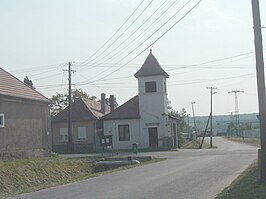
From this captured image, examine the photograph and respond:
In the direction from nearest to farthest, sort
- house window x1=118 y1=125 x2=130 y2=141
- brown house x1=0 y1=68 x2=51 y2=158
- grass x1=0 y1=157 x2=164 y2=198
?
grass x1=0 y1=157 x2=164 y2=198
brown house x1=0 y1=68 x2=51 y2=158
house window x1=118 y1=125 x2=130 y2=141

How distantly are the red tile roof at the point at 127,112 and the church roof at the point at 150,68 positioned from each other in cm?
403

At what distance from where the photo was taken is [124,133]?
2682 inches

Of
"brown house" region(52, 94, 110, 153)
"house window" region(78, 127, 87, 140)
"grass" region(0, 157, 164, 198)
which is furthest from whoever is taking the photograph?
"house window" region(78, 127, 87, 140)

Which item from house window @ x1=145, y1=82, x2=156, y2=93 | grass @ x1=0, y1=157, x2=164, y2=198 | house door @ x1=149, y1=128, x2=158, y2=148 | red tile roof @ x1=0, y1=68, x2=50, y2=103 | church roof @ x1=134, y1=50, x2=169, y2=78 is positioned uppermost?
church roof @ x1=134, y1=50, x2=169, y2=78

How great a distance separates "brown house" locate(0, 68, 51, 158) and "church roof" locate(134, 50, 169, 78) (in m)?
27.3

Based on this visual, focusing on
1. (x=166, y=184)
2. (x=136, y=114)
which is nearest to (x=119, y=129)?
(x=136, y=114)

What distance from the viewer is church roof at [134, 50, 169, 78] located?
67000 millimetres

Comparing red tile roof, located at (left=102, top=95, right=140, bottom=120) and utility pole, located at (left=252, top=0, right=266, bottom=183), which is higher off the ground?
red tile roof, located at (left=102, top=95, right=140, bottom=120)

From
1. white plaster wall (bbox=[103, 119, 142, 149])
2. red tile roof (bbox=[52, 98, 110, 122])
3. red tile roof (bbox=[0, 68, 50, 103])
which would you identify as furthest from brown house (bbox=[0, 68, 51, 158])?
red tile roof (bbox=[52, 98, 110, 122])

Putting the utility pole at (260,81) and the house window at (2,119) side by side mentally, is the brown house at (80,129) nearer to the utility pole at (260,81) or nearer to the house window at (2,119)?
the house window at (2,119)

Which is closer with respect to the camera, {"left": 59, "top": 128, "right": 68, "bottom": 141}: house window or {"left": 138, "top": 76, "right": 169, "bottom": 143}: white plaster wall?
{"left": 138, "top": 76, "right": 169, "bottom": 143}: white plaster wall

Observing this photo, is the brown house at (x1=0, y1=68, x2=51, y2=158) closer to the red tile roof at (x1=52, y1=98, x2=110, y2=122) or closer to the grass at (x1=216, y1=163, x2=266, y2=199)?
the grass at (x1=216, y1=163, x2=266, y2=199)

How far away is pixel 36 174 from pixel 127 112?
38908 millimetres

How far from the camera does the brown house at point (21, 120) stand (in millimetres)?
34031
